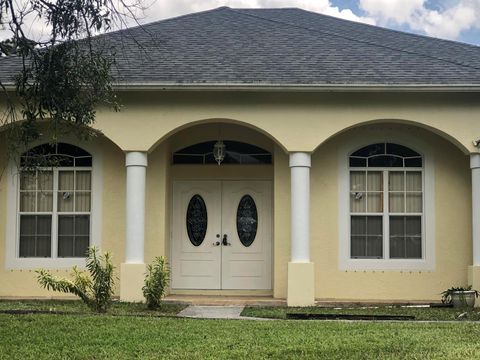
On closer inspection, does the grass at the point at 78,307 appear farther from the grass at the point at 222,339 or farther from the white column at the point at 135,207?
the grass at the point at 222,339

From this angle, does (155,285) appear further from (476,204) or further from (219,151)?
(476,204)

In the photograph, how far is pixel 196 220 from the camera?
14773 mm

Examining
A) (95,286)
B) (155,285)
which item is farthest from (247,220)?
(95,286)

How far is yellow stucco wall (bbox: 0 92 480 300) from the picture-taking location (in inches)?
515

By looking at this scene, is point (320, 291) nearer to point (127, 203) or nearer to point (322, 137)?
point (322, 137)

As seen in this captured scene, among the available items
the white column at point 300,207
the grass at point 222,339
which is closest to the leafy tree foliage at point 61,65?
the grass at point 222,339

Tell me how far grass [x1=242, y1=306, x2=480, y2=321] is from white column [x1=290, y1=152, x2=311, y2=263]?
108 cm

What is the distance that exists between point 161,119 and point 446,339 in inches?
270

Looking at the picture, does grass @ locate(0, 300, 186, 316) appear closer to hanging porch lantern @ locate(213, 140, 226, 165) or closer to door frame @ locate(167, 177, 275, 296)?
door frame @ locate(167, 177, 275, 296)

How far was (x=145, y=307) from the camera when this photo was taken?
1205 centimetres

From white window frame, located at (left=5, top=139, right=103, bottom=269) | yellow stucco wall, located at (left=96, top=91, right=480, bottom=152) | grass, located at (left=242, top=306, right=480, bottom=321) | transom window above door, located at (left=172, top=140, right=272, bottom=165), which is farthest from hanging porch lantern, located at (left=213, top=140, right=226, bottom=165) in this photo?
grass, located at (left=242, top=306, right=480, bottom=321)

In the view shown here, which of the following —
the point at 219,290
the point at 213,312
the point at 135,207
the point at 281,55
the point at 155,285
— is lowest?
the point at 213,312

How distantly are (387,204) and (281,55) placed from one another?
357 cm

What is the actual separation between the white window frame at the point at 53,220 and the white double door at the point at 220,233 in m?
1.59
